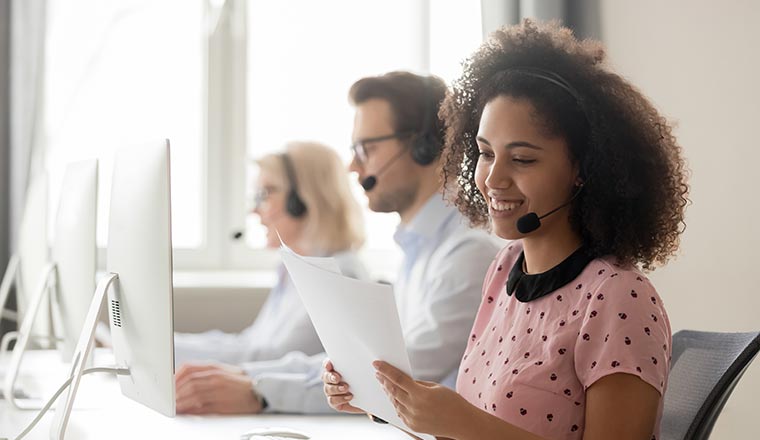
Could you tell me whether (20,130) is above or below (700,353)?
above

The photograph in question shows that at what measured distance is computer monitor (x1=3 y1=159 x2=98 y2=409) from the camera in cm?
175

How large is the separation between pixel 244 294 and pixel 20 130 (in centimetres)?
96

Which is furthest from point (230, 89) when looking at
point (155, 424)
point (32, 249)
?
point (155, 424)

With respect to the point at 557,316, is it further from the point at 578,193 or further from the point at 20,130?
the point at 20,130

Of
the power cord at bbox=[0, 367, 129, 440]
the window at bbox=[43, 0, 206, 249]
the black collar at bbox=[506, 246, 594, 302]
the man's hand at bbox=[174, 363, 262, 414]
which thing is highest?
the window at bbox=[43, 0, 206, 249]

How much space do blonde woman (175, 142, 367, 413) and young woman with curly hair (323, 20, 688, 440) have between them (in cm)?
121

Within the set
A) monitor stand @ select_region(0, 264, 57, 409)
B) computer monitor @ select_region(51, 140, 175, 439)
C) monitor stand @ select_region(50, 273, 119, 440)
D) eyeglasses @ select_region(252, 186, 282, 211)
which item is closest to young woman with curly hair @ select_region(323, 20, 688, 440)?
computer monitor @ select_region(51, 140, 175, 439)

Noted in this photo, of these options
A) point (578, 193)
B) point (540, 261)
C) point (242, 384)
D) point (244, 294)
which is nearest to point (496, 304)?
point (540, 261)

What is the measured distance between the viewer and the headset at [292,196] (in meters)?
2.79

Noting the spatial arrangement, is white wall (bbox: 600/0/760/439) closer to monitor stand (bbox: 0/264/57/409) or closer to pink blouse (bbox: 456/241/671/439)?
pink blouse (bbox: 456/241/671/439)

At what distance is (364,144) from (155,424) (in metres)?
0.72

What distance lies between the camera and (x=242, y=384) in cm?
180

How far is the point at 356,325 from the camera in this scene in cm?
120

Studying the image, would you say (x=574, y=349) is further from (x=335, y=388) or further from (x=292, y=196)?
(x=292, y=196)
